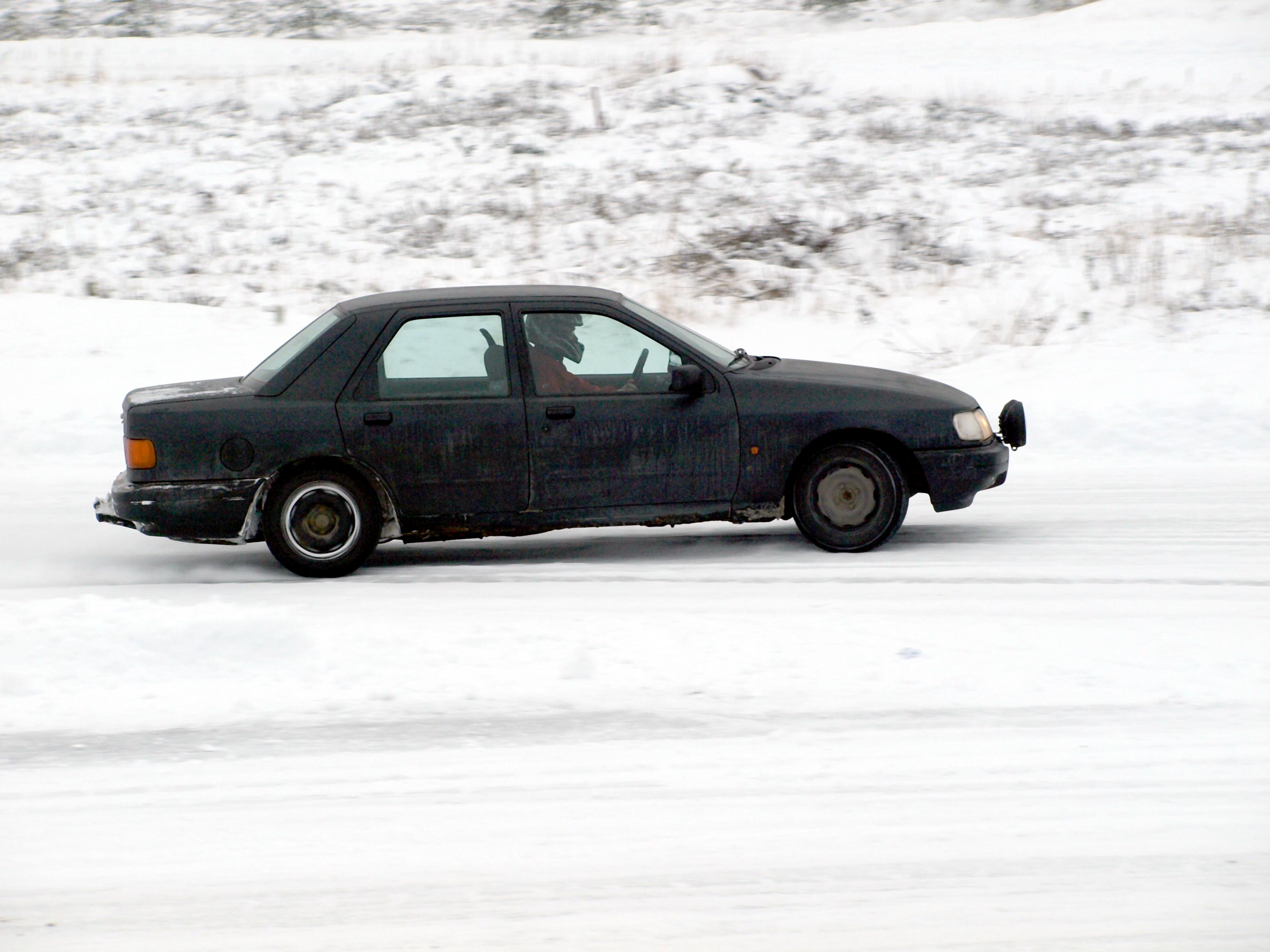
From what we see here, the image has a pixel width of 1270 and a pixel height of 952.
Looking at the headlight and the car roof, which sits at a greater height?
the car roof

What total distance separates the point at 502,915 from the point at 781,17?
30.9 metres

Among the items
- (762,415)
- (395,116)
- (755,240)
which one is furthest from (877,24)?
(762,415)

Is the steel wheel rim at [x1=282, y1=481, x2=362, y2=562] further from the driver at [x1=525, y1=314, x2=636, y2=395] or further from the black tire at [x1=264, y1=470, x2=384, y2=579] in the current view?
the driver at [x1=525, y1=314, x2=636, y2=395]

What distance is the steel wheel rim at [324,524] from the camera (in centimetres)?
761

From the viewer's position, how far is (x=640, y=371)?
7.73 m

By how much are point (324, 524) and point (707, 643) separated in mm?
2539

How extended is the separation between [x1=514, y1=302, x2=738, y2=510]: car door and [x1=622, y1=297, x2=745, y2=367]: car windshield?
0.11 meters

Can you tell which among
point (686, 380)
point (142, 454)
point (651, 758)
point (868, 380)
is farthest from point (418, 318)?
point (651, 758)

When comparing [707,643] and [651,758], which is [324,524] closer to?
[707,643]

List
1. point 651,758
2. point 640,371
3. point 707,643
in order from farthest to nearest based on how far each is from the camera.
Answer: point 640,371 → point 707,643 → point 651,758

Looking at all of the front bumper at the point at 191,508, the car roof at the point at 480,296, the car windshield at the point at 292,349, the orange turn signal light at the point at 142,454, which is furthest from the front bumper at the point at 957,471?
the orange turn signal light at the point at 142,454

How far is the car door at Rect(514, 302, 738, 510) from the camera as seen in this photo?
763cm

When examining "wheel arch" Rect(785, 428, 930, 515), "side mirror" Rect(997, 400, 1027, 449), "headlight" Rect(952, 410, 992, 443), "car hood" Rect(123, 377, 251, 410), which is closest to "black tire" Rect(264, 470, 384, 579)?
"car hood" Rect(123, 377, 251, 410)

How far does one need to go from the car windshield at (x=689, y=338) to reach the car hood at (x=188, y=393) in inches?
82.8
